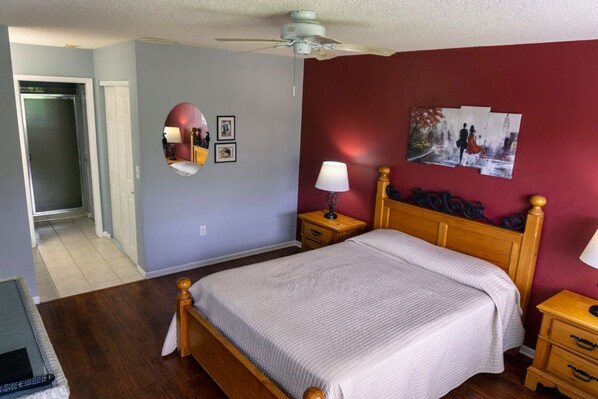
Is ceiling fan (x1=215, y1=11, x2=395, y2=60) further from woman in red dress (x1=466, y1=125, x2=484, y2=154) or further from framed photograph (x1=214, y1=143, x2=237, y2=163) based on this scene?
framed photograph (x1=214, y1=143, x2=237, y2=163)

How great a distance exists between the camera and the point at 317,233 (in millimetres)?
4422

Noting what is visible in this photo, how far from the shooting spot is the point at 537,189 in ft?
10.1

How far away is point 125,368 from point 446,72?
10.9 ft

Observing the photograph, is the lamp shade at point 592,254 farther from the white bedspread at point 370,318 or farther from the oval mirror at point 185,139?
the oval mirror at point 185,139

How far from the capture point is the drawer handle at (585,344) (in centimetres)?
255

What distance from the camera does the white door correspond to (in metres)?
4.39

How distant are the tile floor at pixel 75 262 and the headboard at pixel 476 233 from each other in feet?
8.60

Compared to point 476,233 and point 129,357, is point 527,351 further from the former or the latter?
point 129,357

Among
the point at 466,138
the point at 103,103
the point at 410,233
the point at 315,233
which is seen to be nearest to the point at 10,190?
the point at 103,103

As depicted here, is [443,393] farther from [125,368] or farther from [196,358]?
[125,368]

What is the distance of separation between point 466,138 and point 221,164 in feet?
8.18

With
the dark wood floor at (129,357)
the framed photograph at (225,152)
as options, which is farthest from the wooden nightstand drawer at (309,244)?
the dark wood floor at (129,357)

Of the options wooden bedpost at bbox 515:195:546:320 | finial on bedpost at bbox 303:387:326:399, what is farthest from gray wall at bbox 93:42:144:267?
wooden bedpost at bbox 515:195:546:320

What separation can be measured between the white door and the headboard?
2.58m
